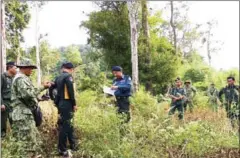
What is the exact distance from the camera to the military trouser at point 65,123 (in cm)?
590

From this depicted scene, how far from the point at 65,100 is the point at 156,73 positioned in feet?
38.0

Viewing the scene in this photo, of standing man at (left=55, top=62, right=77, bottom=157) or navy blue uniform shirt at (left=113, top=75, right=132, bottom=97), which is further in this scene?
navy blue uniform shirt at (left=113, top=75, right=132, bottom=97)

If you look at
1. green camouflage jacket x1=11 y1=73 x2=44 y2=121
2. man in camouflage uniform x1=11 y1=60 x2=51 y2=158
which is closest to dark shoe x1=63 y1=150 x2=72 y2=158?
man in camouflage uniform x1=11 y1=60 x2=51 y2=158

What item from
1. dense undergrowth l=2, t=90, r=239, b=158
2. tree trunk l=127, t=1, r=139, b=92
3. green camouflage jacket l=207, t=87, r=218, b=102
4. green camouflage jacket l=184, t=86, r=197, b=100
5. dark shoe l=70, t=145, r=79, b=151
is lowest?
dark shoe l=70, t=145, r=79, b=151

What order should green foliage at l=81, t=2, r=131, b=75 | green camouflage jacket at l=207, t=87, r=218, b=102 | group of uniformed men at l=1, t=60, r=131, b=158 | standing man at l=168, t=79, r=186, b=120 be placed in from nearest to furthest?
group of uniformed men at l=1, t=60, r=131, b=158 → standing man at l=168, t=79, r=186, b=120 → green camouflage jacket at l=207, t=87, r=218, b=102 → green foliage at l=81, t=2, r=131, b=75

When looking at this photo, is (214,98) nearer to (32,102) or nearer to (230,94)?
(230,94)

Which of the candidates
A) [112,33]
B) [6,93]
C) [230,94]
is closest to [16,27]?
[112,33]

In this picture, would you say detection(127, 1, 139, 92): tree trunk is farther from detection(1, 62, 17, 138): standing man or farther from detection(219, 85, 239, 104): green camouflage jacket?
detection(1, 62, 17, 138): standing man

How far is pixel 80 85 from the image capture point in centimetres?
1775

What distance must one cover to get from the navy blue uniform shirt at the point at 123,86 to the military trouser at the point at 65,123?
1064 millimetres

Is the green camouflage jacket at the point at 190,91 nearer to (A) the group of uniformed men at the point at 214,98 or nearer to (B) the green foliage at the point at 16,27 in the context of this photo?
(A) the group of uniformed men at the point at 214,98

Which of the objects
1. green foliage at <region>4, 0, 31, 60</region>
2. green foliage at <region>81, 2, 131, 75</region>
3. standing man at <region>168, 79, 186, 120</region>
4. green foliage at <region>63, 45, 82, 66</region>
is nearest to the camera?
standing man at <region>168, 79, 186, 120</region>

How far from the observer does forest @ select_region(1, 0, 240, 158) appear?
544 cm

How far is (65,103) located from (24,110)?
73cm
